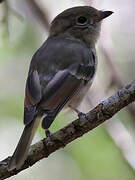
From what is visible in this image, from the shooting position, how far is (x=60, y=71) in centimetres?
450

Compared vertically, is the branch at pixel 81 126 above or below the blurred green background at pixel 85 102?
below

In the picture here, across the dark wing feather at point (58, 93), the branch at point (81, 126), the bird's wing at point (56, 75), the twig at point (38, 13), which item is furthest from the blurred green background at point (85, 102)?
the branch at point (81, 126)

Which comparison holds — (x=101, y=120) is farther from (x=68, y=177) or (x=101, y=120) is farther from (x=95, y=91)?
(x=68, y=177)

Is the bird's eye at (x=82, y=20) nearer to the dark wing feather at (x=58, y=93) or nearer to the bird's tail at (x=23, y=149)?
the dark wing feather at (x=58, y=93)

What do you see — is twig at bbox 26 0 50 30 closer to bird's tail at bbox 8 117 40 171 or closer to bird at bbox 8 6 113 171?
bird at bbox 8 6 113 171

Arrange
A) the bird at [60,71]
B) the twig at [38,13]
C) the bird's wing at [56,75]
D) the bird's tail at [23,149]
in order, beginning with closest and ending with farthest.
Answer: the bird's tail at [23,149]
the bird at [60,71]
the bird's wing at [56,75]
the twig at [38,13]

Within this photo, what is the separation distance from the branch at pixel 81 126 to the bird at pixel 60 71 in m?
0.08

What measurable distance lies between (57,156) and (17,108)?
853mm

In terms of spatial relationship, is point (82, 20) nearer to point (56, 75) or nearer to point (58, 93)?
point (56, 75)

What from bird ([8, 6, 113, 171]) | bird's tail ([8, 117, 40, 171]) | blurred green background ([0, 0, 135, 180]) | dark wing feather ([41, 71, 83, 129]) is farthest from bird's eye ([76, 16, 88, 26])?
bird's tail ([8, 117, 40, 171])

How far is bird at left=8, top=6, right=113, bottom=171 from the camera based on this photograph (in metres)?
3.85

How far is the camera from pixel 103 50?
16.2 ft

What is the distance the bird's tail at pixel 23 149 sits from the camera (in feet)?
11.5

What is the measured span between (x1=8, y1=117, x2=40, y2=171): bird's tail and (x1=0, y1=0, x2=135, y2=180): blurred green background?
99cm
